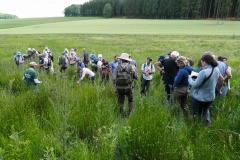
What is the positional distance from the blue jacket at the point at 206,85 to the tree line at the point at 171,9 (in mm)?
82626

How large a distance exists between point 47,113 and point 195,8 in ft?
306

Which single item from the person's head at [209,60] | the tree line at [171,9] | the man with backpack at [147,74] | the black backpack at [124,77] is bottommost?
the man with backpack at [147,74]

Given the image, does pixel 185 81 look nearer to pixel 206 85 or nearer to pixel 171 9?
pixel 206 85

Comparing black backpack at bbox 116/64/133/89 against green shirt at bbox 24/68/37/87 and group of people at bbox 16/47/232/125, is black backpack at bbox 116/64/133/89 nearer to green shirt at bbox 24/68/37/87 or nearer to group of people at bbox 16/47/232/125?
group of people at bbox 16/47/232/125

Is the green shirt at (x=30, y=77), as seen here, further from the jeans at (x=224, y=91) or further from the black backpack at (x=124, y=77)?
the jeans at (x=224, y=91)

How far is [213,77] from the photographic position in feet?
15.1

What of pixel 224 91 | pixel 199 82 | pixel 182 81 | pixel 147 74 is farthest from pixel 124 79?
pixel 224 91

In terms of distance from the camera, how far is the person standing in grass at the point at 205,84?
15.0 feet

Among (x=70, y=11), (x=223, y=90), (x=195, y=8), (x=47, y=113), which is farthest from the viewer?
(x=70, y=11)

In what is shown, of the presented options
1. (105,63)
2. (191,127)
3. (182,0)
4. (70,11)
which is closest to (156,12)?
(182,0)

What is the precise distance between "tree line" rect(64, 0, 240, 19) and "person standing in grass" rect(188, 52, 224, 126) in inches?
A: 3253

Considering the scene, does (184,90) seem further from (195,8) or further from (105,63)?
(195,8)

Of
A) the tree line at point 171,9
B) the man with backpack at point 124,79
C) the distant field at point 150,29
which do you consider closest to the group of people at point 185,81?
the man with backpack at point 124,79

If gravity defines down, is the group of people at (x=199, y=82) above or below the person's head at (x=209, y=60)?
below
